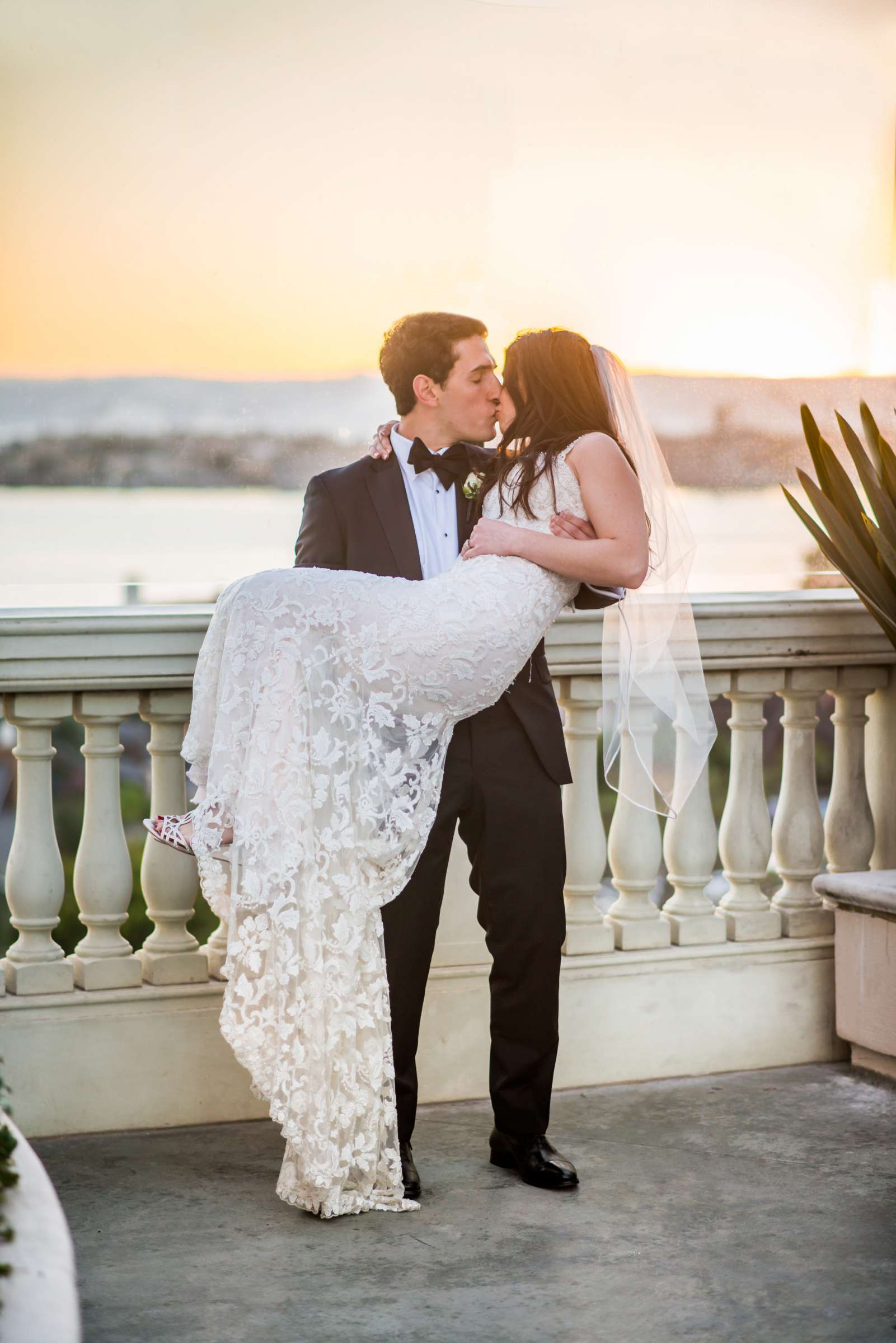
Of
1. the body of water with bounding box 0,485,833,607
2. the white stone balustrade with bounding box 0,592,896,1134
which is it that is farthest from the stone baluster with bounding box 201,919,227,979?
the body of water with bounding box 0,485,833,607

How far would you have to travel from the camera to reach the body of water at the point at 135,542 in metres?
3.65

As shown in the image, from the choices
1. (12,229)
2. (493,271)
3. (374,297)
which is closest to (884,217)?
(493,271)

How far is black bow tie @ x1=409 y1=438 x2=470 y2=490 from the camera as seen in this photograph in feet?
10.3

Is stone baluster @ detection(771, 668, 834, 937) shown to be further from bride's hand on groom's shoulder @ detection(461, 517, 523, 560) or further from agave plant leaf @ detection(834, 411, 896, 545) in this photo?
bride's hand on groom's shoulder @ detection(461, 517, 523, 560)

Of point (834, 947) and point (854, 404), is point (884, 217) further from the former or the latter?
point (834, 947)

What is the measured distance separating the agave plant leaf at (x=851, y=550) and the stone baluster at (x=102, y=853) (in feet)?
5.86

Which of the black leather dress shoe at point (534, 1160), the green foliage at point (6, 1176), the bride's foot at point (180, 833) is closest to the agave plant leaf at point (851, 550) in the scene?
the black leather dress shoe at point (534, 1160)

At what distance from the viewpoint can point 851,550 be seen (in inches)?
147

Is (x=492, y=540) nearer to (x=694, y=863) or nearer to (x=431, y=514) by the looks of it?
(x=431, y=514)

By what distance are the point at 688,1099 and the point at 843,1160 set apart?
0.51 m

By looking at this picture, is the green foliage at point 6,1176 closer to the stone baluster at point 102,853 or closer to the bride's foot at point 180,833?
the bride's foot at point 180,833

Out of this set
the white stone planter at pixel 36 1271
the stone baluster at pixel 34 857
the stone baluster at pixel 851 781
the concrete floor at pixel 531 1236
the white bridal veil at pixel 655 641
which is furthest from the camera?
the stone baluster at pixel 851 781

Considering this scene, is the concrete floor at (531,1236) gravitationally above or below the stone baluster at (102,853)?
below

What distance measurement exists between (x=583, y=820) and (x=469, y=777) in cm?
79
